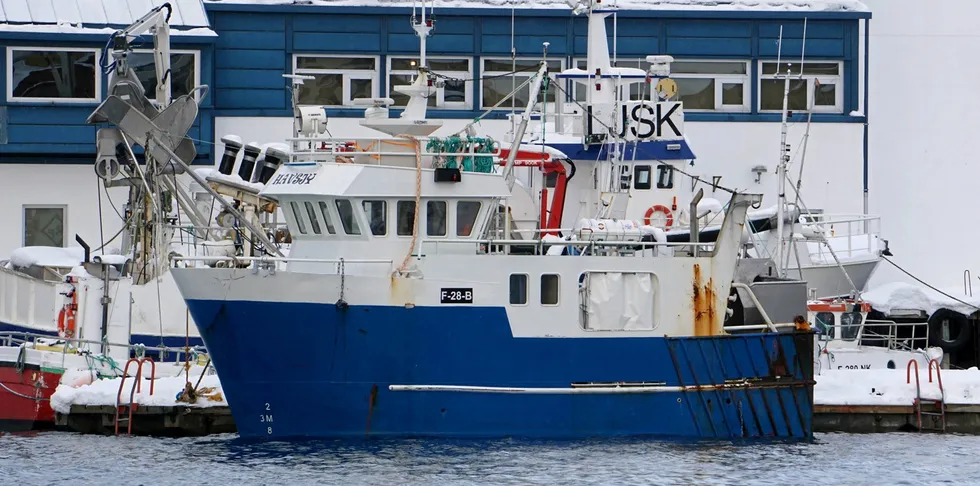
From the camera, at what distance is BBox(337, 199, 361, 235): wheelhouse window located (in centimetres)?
2395

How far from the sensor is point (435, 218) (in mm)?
24188

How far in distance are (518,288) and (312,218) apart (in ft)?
9.57

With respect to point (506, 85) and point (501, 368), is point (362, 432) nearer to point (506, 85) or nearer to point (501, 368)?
point (501, 368)

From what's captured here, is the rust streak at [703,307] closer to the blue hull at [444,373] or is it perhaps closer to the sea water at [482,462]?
the blue hull at [444,373]

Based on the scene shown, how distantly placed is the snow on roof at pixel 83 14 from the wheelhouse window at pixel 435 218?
12.5 meters

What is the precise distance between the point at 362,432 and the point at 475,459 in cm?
198

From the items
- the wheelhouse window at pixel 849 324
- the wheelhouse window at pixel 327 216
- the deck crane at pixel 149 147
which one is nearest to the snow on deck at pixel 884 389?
the wheelhouse window at pixel 849 324

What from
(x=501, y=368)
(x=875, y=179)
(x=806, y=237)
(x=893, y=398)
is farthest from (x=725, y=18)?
(x=501, y=368)

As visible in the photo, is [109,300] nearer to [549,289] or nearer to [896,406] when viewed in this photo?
[549,289]

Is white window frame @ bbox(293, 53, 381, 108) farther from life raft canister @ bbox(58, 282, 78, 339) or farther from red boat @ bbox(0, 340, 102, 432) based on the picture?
red boat @ bbox(0, 340, 102, 432)

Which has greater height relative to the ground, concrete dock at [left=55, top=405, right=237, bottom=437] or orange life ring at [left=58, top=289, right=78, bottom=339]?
orange life ring at [left=58, top=289, right=78, bottom=339]

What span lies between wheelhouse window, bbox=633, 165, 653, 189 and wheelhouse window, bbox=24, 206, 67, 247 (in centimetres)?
1178

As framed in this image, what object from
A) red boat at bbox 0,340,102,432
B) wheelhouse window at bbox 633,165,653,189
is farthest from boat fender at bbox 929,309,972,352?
red boat at bbox 0,340,102,432

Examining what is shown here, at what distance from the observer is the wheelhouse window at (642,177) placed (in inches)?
1193
